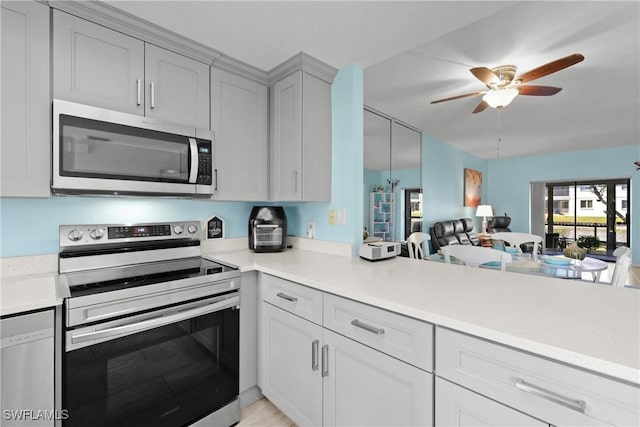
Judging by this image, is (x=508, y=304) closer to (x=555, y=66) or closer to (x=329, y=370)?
(x=329, y=370)

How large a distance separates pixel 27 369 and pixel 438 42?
287 cm

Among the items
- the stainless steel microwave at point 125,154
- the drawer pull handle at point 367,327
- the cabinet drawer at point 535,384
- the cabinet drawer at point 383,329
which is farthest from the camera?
the stainless steel microwave at point 125,154

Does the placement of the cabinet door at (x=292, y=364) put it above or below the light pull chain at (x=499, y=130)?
below

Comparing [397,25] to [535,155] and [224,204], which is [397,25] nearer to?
[224,204]

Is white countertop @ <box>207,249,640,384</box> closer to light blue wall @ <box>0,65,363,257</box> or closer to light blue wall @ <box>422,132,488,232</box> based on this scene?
light blue wall @ <box>0,65,363,257</box>

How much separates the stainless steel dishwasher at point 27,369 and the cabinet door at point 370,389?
105 centimetres

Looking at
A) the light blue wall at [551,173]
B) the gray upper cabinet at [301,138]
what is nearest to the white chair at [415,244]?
the gray upper cabinet at [301,138]

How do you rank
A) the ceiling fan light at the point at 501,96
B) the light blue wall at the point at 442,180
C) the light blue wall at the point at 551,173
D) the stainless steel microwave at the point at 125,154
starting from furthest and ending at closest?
1. the light blue wall at the point at 551,173
2. the light blue wall at the point at 442,180
3. the ceiling fan light at the point at 501,96
4. the stainless steel microwave at the point at 125,154

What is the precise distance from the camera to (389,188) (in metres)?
3.32

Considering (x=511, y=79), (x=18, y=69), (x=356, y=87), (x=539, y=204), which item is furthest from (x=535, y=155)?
(x=18, y=69)

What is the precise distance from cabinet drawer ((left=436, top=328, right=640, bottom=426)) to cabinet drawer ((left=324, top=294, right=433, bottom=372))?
49 millimetres

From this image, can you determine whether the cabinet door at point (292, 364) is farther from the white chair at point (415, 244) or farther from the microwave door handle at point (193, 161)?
the white chair at point (415, 244)

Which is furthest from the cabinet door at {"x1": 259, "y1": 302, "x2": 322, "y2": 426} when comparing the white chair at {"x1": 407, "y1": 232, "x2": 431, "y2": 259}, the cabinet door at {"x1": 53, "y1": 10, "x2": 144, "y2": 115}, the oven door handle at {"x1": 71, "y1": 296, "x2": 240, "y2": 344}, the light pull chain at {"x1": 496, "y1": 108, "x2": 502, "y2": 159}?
the light pull chain at {"x1": 496, "y1": 108, "x2": 502, "y2": 159}

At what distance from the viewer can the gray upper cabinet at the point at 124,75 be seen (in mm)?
1339
